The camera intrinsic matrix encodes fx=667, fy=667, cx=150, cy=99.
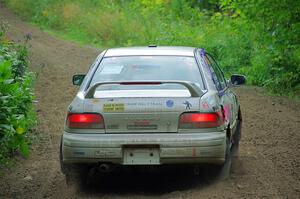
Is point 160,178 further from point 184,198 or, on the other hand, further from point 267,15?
point 267,15

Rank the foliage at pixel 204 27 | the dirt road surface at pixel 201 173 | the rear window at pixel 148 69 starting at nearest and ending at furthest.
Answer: the dirt road surface at pixel 201 173
the rear window at pixel 148 69
the foliage at pixel 204 27

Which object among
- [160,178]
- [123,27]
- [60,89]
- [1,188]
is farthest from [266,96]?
[123,27]

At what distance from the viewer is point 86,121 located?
6840 mm

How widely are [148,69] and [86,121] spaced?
3.67 feet

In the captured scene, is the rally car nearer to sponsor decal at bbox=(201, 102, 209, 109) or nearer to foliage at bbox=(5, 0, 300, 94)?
Answer: sponsor decal at bbox=(201, 102, 209, 109)

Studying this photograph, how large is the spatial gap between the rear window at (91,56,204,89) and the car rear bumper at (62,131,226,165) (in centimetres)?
80

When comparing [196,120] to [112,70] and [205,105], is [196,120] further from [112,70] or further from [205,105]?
[112,70]

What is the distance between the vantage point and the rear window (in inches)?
293

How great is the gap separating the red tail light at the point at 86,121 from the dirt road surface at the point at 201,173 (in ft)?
2.50

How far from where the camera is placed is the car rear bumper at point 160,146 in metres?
6.65

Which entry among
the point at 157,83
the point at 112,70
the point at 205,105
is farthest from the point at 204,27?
the point at 205,105

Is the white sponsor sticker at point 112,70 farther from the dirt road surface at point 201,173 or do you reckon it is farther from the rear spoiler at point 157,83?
the dirt road surface at point 201,173

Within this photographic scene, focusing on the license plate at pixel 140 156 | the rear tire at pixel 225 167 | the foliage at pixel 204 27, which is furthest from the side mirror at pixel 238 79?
the foliage at pixel 204 27

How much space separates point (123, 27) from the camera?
26.5 metres
